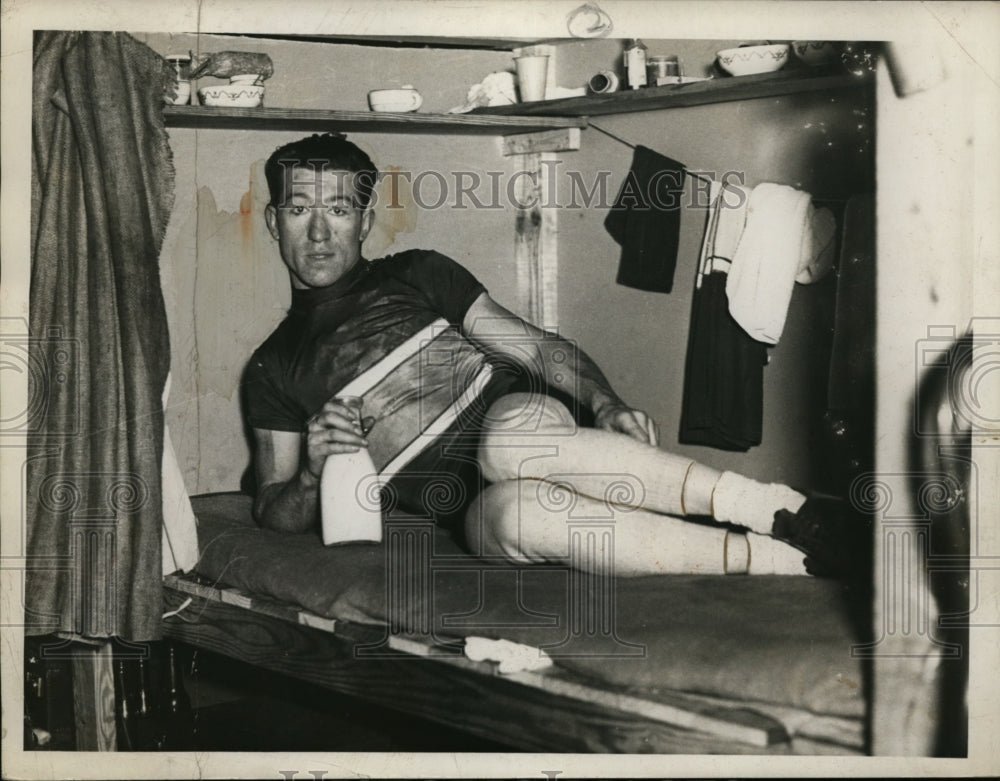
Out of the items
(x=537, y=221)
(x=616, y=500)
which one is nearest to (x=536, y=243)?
(x=537, y=221)

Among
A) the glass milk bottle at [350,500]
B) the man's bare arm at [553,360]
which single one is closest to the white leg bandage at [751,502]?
the man's bare arm at [553,360]

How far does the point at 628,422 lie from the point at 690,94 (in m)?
0.81

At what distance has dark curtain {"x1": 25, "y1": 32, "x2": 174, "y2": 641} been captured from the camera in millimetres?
2908

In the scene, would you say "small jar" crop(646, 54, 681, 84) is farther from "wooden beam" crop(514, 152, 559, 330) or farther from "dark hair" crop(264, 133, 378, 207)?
"dark hair" crop(264, 133, 378, 207)

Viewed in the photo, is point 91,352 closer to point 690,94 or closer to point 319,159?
point 319,159

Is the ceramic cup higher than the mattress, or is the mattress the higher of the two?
the ceramic cup

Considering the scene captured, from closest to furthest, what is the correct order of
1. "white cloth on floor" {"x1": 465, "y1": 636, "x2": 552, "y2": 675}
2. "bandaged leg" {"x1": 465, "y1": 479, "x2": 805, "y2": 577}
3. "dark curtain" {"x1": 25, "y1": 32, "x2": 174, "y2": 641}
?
"white cloth on floor" {"x1": 465, "y1": 636, "x2": 552, "y2": 675} < "bandaged leg" {"x1": 465, "y1": 479, "x2": 805, "y2": 577} < "dark curtain" {"x1": 25, "y1": 32, "x2": 174, "y2": 641}

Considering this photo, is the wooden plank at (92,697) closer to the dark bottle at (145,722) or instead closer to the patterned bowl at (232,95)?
the dark bottle at (145,722)

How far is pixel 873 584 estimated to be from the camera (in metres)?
2.71

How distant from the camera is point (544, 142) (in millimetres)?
3039

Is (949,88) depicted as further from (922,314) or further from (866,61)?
(922,314)

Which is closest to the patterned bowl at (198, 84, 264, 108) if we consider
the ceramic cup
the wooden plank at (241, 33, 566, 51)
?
the wooden plank at (241, 33, 566, 51)

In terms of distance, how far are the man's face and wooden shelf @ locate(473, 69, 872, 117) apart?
0.40 m

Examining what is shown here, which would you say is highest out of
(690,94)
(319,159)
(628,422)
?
(690,94)
